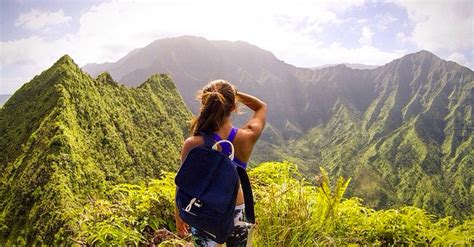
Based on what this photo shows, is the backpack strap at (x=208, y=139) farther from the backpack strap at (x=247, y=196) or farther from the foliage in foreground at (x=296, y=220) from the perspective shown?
the foliage in foreground at (x=296, y=220)

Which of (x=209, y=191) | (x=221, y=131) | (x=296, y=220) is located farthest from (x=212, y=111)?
(x=296, y=220)

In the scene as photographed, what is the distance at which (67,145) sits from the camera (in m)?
48.6

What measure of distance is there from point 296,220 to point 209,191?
914 millimetres

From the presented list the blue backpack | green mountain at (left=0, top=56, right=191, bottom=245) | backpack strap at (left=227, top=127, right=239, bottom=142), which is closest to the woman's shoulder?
the blue backpack

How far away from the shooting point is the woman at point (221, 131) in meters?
2.85

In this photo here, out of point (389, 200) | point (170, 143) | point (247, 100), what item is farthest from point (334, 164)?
point (247, 100)

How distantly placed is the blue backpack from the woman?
155 mm

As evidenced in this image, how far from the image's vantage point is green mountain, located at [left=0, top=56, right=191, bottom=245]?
4044 cm

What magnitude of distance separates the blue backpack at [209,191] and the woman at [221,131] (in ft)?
0.51

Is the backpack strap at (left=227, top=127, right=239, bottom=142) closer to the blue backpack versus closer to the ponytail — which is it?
the ponytail

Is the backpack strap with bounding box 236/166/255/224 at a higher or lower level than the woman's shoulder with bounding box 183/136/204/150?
lower

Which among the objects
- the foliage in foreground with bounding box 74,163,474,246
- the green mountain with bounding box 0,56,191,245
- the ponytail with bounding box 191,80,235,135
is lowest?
the green mountain with bounding box 0,56,191,245

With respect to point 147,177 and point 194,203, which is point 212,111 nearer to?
point 194,203

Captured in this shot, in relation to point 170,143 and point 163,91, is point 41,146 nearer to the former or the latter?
point 170,143
